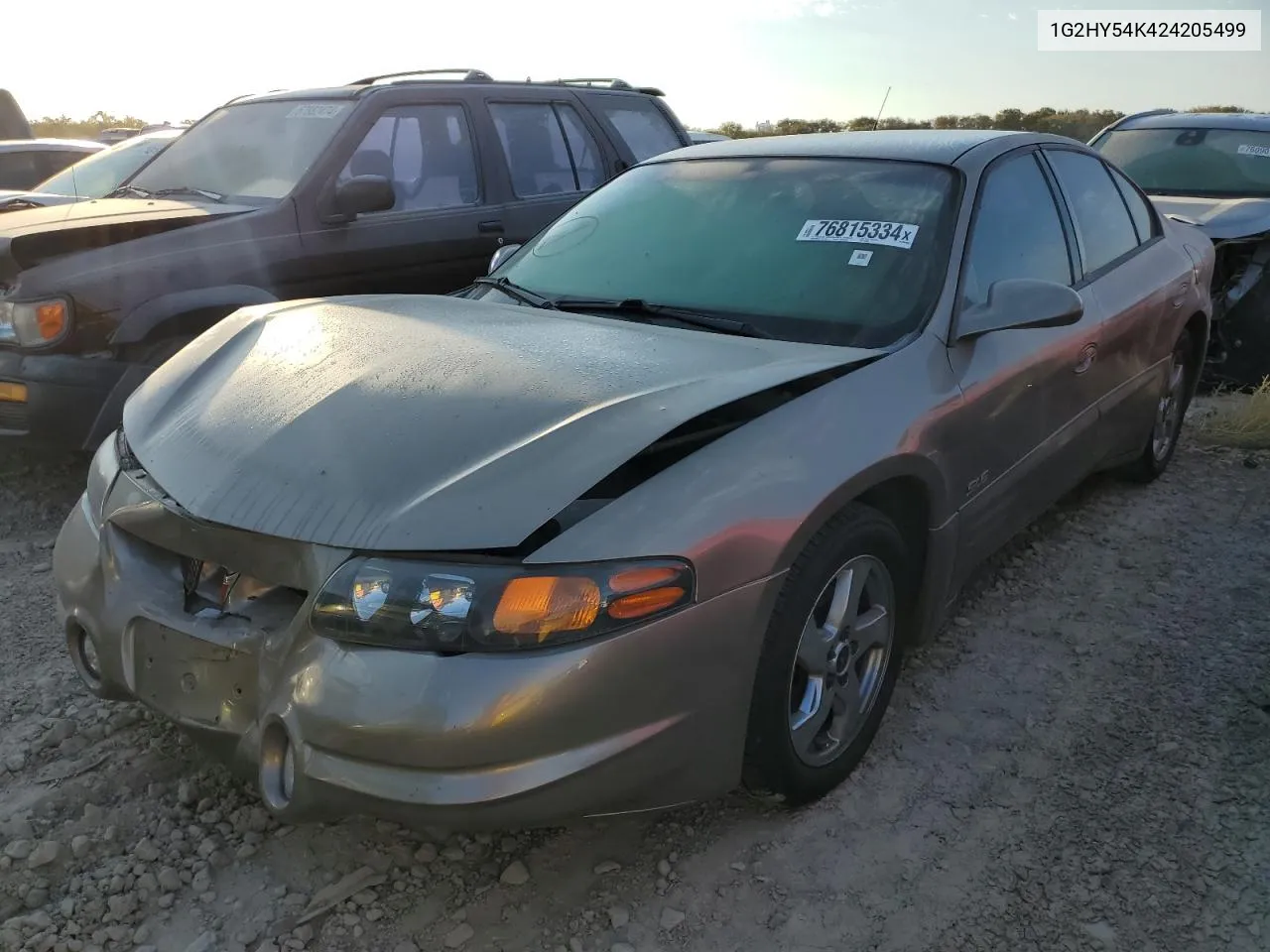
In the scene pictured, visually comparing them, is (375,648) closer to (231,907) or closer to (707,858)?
(231,907)

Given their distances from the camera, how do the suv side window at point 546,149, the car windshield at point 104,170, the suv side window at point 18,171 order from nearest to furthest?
the suv side window at point 546,149 → the car windshield at point 104,170 → the suv side window at point 18,171

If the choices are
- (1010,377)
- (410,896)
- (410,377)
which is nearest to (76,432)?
(410,377)

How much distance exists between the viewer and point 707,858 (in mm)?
2469

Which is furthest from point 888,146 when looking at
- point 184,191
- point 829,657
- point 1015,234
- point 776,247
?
point 184,191

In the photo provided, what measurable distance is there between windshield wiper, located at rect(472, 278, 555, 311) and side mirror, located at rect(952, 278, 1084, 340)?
48.5 inches

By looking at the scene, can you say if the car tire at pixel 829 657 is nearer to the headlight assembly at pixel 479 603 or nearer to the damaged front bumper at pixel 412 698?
the damaged front bumper at pixel 412 698

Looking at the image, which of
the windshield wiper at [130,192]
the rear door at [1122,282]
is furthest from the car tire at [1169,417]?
the windshield wiper at [130,192]

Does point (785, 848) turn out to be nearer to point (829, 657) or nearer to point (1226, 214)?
point (829, 657)

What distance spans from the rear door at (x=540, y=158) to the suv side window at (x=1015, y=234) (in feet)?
9.20

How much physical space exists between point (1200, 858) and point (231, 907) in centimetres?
217

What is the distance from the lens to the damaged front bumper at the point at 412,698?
1.97 m

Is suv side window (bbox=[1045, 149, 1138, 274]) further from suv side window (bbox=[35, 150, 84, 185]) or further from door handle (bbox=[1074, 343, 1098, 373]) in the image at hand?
suv side window (bbox=[35, 150, 84, 185])

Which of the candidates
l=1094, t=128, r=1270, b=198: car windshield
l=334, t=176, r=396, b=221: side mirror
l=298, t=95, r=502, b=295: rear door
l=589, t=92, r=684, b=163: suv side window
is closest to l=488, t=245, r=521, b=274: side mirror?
l=334, t=176, r=396, b=221: side mirror

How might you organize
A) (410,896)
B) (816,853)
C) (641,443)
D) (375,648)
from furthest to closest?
(816,853), (410,896), (641,443), (375,648)
